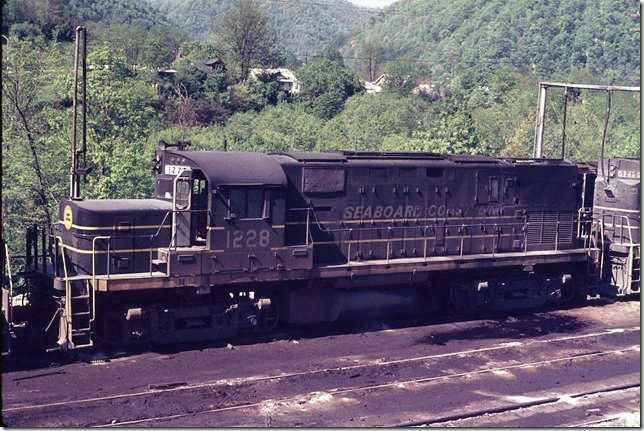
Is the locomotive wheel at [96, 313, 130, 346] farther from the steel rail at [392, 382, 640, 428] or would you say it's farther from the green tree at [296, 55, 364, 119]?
the green tree at [296, 55, 364, 119]

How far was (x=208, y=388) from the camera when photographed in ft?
42.4

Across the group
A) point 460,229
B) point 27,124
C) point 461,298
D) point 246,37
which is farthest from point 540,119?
point 246,37

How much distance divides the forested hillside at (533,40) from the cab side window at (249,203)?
273 ft

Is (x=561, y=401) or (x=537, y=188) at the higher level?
(x=537, y=188)

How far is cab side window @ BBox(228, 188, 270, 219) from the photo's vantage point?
48.9ft

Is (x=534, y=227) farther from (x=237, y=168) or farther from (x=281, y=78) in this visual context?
(x=281, y=78)

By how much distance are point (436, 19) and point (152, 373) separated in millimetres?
137930

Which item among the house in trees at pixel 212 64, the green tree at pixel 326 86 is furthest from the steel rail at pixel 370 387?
the house in trees at pixel 212 64

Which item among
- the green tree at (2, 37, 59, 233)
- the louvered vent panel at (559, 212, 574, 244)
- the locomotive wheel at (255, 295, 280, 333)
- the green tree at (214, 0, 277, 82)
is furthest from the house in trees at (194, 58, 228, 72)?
the locomotive wheel at (255, 295, 280, 333)

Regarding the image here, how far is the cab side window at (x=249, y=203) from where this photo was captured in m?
14.9

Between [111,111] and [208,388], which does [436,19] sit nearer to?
[111,111]

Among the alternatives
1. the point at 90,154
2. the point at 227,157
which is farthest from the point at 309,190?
the point at 90,154

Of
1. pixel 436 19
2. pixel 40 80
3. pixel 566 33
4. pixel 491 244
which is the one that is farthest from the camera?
pixel 436 19

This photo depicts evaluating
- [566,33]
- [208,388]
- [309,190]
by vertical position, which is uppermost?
[566,33]
